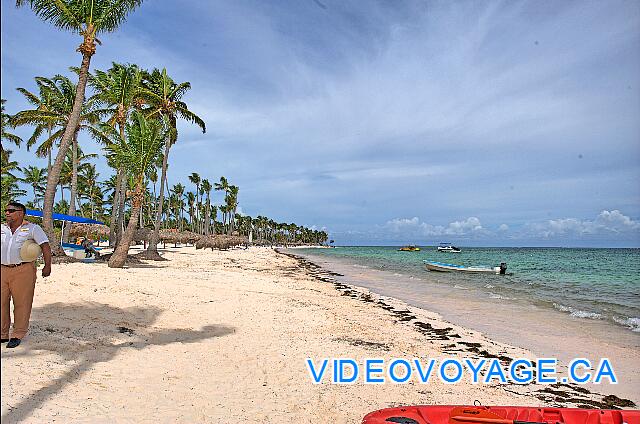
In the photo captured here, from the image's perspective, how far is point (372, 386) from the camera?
6965mm

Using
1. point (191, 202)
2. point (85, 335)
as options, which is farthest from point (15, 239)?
point (191, 202)

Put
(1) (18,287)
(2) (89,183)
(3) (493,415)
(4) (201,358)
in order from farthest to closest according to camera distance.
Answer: (2) (89,183) → (4) (201,358) → (1) (18,287) → (3) (493,415)

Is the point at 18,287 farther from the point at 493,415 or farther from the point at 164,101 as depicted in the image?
the point at 164,101

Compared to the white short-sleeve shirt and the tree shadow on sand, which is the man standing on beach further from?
the tree shadow on sand

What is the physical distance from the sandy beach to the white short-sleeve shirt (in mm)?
1468

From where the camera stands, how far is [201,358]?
7488 millimetres

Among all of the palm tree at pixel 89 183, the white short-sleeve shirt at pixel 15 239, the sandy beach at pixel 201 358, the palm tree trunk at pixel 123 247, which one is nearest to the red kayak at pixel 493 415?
the sandy beach at pixel 201 358

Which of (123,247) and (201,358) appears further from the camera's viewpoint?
(123,247)

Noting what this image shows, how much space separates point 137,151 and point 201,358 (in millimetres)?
14336

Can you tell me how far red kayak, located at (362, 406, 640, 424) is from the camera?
474cm

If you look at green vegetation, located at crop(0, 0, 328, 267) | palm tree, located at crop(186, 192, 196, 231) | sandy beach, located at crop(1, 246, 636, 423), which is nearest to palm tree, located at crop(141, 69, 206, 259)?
green vegetation, located at crop(0, 0, 328, 267)

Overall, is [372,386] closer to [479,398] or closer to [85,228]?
[479,398]

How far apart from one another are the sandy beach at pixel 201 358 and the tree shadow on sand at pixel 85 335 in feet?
0.07

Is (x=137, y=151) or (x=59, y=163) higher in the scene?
(x=137, y=151)
